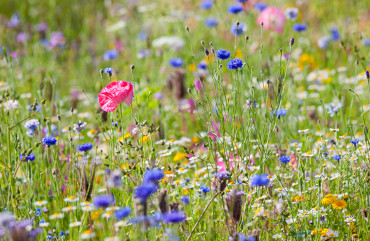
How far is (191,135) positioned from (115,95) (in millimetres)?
1429

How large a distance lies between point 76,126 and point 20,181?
520 millimetres

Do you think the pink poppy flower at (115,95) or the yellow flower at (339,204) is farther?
the pink poppy flower at (115,95)

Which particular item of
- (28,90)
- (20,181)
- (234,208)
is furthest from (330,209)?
(28,90)

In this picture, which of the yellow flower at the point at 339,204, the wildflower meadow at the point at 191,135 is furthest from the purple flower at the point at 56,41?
the yellow flower at the point at 339,204

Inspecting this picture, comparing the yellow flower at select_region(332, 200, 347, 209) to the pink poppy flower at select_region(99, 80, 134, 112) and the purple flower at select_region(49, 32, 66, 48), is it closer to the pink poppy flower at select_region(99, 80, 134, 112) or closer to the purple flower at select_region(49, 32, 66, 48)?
the pink poppy flower at select_region(99, 80, 134, 112)

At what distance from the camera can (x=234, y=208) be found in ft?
5.29

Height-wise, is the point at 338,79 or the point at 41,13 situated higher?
the point at 41,13

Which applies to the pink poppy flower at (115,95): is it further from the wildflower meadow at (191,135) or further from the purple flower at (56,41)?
the purple flower at (56,41)

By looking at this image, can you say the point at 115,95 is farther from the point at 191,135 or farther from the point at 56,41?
the point at 56,41

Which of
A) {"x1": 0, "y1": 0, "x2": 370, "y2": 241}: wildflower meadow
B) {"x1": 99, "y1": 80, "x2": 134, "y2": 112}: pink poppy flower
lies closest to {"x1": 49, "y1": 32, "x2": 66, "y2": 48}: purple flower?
{"x1": 0, "y1": 0, "x2": 370, "y2": 241}: wildflower meadow

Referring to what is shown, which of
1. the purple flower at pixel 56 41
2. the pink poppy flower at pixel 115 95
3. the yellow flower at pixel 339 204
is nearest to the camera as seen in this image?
the yellow flower at pixel 339 204

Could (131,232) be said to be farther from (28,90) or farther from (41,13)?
(41,13)

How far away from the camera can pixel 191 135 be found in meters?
3.44

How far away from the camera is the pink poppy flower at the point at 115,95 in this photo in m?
2.07
